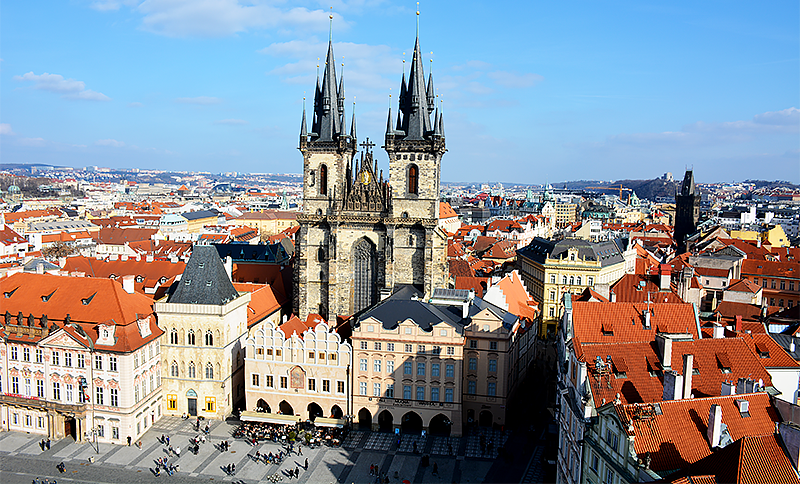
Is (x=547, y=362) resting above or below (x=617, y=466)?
below

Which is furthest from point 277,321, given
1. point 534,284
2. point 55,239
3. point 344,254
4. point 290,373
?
point 55,239

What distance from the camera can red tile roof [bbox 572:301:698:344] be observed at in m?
53.9

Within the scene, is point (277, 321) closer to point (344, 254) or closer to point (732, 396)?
point (344, 254)

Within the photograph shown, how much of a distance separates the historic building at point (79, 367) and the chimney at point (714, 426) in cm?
4833

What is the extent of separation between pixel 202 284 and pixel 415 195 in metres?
27.0

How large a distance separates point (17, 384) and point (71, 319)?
7794 millimetres

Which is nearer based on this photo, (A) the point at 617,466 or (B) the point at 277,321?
(A) the point at 617,466

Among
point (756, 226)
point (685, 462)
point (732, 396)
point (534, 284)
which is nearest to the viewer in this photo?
point (685, 462)

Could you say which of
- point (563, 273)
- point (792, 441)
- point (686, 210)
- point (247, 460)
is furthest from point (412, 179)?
point (686, 210)

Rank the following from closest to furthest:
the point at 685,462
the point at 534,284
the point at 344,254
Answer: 1. the point at 685,462
2. the point at 344,254
3. the point at 534,284

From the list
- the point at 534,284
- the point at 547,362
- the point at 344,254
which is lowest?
the point at 547,362

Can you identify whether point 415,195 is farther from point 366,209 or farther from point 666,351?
point 666,351

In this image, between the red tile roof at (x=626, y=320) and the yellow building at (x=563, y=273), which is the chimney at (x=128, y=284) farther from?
the yellow building at (x=563, y=273)

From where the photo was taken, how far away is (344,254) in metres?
79.4
